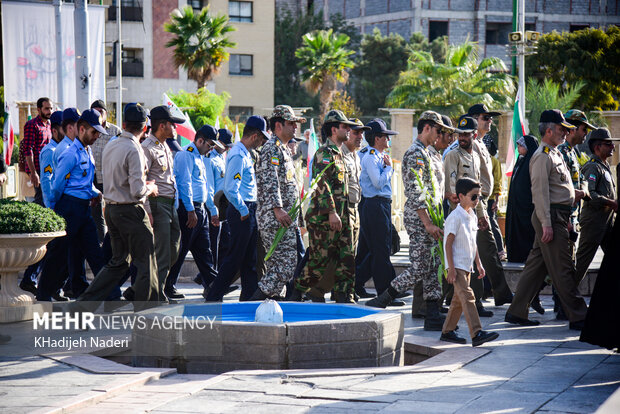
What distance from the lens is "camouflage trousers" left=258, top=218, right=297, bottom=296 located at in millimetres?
8945

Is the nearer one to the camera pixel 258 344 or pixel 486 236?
pixel 258 344

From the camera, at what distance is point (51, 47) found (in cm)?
1719

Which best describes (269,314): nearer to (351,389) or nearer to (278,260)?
(351,389)

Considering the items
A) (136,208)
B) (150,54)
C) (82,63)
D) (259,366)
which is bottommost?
(259,366)

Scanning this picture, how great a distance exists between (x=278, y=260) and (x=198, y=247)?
1.57m

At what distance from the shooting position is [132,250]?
781 cm

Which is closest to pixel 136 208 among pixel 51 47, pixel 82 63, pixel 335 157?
pixel 335 157

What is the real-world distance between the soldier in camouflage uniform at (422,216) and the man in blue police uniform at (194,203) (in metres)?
2.56

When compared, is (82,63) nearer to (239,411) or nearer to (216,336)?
(216,336)

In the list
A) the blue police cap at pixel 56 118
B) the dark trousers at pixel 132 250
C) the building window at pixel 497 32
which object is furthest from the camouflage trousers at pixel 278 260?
the building window at pixel 497 32

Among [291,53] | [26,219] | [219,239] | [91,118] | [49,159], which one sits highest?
[291,53]

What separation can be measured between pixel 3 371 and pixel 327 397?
244 cm

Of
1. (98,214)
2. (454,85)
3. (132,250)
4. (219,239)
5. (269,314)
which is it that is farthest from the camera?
(454,85)

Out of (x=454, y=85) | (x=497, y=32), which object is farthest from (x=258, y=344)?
(x=497, y=32)
